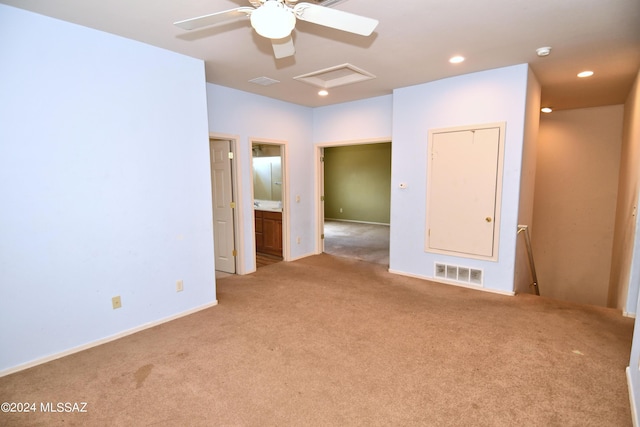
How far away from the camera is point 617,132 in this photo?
17.6 ft

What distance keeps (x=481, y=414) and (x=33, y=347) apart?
10.9 ft

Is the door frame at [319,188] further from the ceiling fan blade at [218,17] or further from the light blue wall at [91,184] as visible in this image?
the ceiling fan blade at [218,17]

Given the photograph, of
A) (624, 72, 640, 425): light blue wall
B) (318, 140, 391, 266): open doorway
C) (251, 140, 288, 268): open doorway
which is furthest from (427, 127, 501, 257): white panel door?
(318, 140, 391, 266): open doorway

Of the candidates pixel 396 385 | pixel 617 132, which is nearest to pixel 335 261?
pixel 396 385

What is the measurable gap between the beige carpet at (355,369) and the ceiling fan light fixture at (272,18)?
2268 millimetres

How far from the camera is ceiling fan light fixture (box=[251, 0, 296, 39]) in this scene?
163 cm

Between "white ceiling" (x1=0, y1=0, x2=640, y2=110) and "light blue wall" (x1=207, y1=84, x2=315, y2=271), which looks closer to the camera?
"white ceiling" (x1=0, y1=0, x2=640, y2=110)

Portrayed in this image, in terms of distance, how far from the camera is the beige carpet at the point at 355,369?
2.01m

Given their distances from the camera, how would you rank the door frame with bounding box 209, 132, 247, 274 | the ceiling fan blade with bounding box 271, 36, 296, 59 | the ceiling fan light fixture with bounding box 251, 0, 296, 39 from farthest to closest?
1. the door frame with bounding box 209, 132, 247, 274
2. the ceiling fan blade with bounding box 271, 36, 296, 59
3. the ceiling fan light fixture with bounding box 251, 0, 296, 39

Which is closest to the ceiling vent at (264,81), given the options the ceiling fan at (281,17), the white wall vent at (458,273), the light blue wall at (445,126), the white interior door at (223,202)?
the white interior door at (223,202)

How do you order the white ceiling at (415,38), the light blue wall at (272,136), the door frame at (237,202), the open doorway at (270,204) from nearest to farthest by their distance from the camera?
the white ceiling at (415,38) → the light blue wall at (272,136) → the door frame at (237,202) → the open doorway at (270,204)

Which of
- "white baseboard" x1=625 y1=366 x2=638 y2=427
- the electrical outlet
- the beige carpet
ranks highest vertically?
the electrical outlet

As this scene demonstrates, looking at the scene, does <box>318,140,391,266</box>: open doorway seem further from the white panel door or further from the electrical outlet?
the electrical outlet

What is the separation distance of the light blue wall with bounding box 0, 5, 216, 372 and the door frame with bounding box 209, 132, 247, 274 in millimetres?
1029
